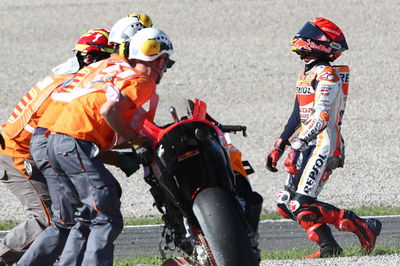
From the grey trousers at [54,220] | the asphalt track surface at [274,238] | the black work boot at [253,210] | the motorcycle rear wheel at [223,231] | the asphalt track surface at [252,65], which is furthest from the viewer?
the asphalt track surface at [252,65]

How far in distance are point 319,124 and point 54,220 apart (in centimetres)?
250

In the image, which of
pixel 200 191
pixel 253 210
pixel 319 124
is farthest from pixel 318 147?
pixel 200 191

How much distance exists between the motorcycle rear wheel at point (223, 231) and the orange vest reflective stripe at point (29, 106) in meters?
1.99

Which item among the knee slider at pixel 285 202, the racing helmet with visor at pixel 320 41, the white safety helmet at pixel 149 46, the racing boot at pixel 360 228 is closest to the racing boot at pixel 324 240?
the racing boot at pixel 360 228

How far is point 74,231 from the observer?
259 inches

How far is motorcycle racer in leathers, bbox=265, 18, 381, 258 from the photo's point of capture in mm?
8414

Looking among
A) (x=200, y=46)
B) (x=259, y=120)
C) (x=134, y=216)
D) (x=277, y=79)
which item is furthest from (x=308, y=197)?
(x=200, y=46)

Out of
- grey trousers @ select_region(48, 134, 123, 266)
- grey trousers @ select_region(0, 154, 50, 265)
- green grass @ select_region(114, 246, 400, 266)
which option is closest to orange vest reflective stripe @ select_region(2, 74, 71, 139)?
grey trousers @ select_region(0, 154, 50, 265)

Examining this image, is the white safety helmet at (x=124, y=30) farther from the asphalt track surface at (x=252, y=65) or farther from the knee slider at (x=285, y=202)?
the asphalt track surface at (x=252, y=65)

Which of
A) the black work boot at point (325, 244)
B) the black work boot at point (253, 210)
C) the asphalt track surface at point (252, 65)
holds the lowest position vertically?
the asphalt track surface at point (252, 65)

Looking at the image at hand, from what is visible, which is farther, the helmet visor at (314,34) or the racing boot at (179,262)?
the helmet visor at (314,34)

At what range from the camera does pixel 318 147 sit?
856cm

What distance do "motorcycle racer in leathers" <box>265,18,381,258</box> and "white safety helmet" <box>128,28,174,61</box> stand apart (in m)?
2.14

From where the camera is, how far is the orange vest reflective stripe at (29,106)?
25.0 feet
